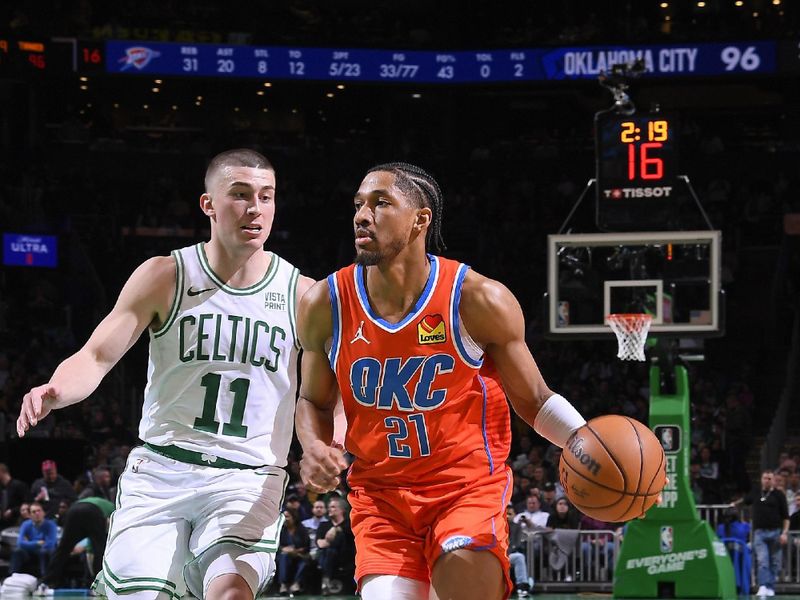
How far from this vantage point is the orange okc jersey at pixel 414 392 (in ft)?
16.9

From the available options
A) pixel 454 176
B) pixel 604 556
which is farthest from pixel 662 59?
pixel 604 556

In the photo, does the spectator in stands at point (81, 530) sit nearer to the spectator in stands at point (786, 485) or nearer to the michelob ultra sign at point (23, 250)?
the spectator in stands at point (786, 485)

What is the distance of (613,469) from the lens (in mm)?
5145

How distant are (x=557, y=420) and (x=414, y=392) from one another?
607 mm

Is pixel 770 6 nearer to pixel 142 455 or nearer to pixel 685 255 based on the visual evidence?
pixel 685 255

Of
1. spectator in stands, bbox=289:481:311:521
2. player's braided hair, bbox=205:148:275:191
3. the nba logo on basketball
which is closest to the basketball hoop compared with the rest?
the nba logo on basketball

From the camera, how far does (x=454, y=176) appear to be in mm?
Result: 27516

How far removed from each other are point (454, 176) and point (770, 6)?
23.8ft

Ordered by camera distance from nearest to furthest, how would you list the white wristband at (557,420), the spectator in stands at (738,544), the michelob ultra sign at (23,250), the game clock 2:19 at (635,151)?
the white wristband at (557,420) → the game clock 2:19 at (635,151) → the spectator in stands at (738,544) → the michelob ultra sign at (23,250)

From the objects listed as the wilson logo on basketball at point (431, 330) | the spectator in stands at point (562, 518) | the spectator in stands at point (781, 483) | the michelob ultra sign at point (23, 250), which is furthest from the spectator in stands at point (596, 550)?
the michelob ultra sign at point (23, 250)

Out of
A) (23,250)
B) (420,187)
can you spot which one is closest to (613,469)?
(420,187)

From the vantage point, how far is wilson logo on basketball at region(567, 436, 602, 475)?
17.0 feet

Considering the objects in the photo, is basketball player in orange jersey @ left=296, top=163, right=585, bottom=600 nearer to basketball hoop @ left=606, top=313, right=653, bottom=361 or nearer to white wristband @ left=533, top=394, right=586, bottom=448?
white wristband @ left=533, top=394, right=586, bottom=448

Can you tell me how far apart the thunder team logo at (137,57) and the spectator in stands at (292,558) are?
1247 centimetres
